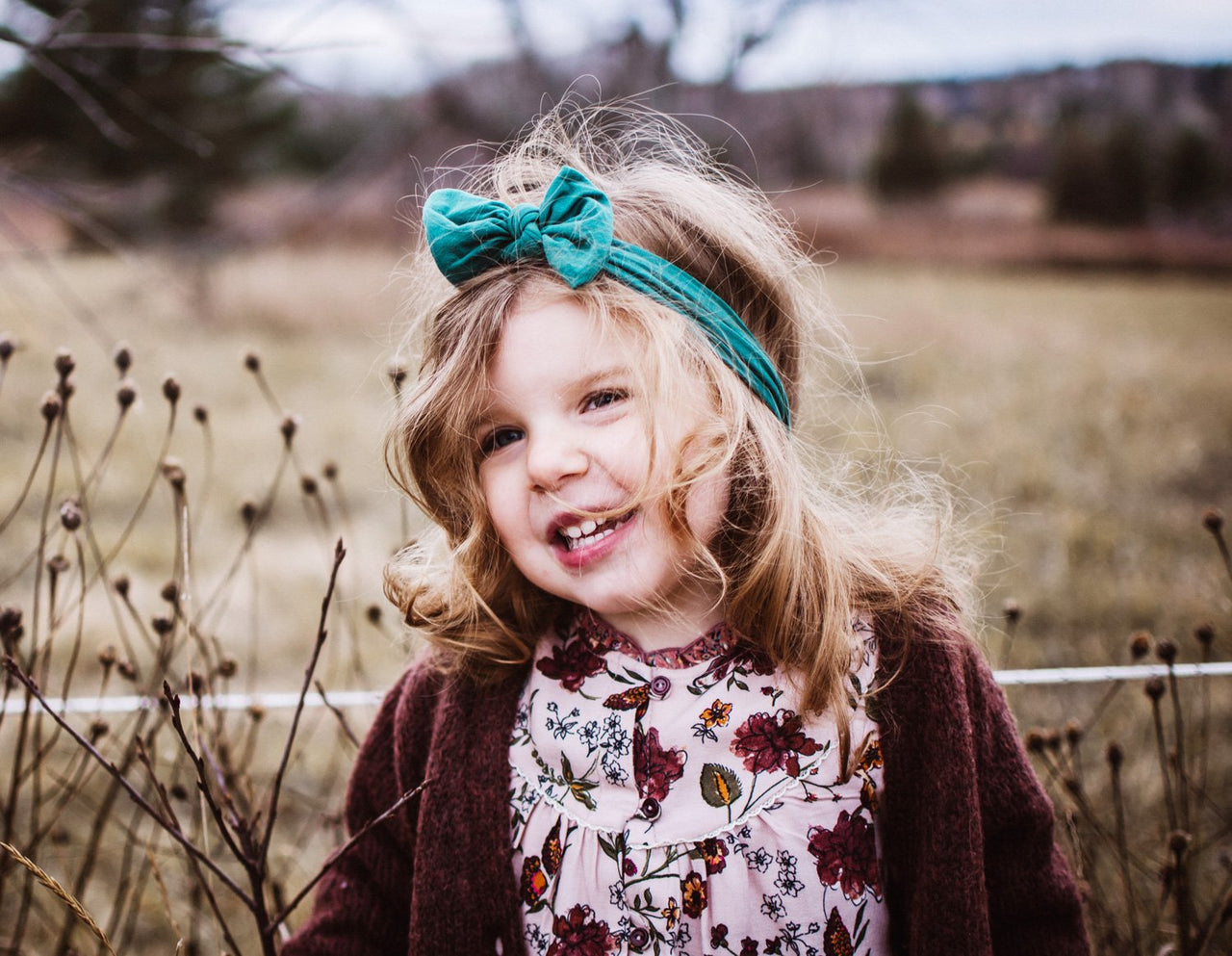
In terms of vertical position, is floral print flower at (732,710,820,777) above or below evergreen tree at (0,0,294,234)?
below

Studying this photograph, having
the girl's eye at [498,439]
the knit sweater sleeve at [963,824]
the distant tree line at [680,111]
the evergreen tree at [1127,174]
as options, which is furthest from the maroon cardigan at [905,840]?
the evergreen tree at [1127,174]

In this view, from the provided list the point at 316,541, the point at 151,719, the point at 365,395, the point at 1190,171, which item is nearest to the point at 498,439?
the point at 151,719

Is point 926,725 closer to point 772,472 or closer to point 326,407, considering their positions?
point 772,472

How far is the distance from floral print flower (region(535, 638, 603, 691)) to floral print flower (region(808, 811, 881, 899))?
357 mm

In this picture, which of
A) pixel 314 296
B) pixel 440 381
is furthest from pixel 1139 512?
pixel 314 296

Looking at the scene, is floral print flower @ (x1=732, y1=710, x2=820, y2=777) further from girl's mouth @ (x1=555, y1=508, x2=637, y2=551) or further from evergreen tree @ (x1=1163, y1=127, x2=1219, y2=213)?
evergreen tree @ (x1=1163, y1=127, x2=1219, y2=213)

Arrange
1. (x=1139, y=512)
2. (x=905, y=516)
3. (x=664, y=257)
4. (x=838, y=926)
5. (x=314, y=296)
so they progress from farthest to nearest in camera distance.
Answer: (x=314, y=296) → (x=1139, y=512) → (x=905, y=516) → (x=664, y=257) → (x=838, y=926)

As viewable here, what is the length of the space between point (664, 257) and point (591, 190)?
14cm

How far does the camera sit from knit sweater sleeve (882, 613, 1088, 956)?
1.12 meters

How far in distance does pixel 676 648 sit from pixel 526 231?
1.95 feet

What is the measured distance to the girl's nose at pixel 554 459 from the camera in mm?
1092

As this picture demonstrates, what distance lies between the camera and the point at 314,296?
9.77 metres

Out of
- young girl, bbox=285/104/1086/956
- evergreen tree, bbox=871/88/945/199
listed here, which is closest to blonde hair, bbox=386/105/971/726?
young girl, bbox=285/104/1086/956

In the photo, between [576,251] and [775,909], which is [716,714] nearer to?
[775,909]
